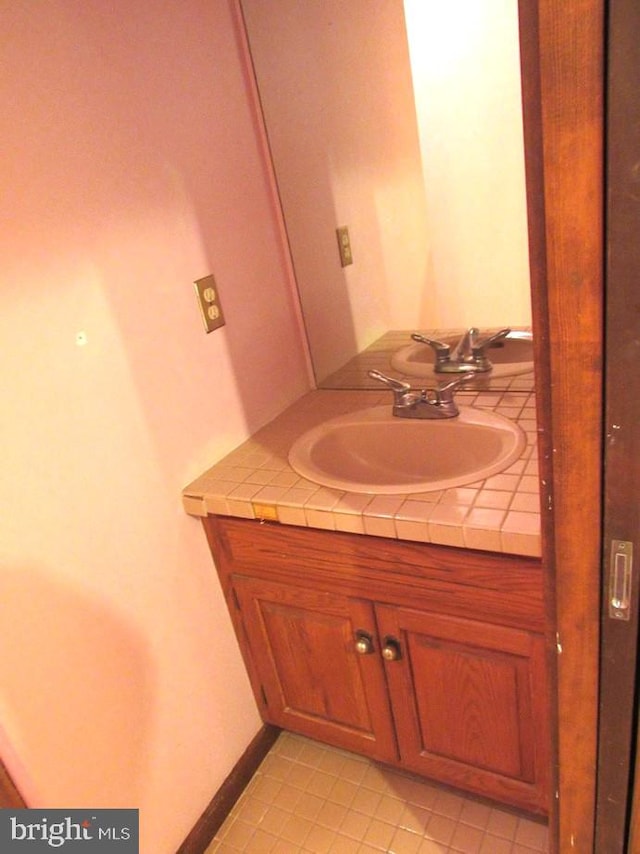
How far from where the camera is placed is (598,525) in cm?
51

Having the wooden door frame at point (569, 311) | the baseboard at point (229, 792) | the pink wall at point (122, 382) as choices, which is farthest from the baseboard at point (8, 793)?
the wooden door frame at point (569, 311)

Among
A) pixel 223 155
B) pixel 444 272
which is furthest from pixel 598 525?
pixel 223 155

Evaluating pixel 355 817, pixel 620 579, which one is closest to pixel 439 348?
pixel 620 579

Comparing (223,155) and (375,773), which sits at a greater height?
(223,155)

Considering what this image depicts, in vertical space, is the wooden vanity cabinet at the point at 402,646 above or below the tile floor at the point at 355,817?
above

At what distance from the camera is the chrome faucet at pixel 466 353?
4.83 feet

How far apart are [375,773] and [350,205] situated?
4.89ft

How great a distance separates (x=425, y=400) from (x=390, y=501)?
377mm

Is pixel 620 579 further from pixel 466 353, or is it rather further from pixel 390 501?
pixel 466 353

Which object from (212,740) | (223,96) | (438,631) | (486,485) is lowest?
(212,740)

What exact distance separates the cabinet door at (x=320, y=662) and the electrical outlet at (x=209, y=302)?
59 centimetres

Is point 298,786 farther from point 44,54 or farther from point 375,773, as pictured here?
point 44,54

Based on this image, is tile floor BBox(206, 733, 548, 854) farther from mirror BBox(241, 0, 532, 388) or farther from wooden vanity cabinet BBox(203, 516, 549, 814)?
mirror BBox(241, 0, 532, 388)

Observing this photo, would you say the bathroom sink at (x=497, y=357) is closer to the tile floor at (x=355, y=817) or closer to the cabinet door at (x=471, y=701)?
the cabinet door at (x=471, y=701)
